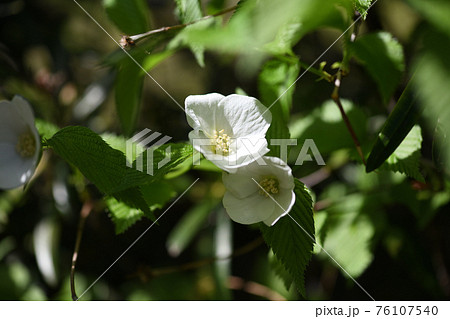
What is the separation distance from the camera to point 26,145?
736 millimetres

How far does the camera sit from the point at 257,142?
60 cm

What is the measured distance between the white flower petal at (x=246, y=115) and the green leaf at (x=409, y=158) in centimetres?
22

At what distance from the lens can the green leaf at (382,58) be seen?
2.55 ft

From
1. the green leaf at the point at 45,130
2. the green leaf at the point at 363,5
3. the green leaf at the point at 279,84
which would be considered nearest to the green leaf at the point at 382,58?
the green leaf at the point at 279,84

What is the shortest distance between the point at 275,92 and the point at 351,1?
0.24 m

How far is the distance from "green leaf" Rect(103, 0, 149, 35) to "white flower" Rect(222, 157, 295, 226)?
0.38 m

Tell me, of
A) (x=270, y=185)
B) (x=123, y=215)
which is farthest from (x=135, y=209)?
(x=270, y=185)

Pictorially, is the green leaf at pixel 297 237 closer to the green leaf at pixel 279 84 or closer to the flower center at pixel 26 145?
the green leaf at pixel 279 84

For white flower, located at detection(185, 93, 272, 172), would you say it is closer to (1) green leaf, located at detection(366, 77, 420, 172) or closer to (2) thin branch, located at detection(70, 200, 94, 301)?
(1) green leaf, located at detection(366, 77, 420, 172)

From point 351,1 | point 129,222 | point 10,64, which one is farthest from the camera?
point 10,64

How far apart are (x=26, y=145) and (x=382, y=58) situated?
2.01ft

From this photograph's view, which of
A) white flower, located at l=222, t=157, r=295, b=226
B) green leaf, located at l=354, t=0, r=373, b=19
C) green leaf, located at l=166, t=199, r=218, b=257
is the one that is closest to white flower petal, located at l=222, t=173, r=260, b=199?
white flower, located at l=222, t=157, r=295, b=226

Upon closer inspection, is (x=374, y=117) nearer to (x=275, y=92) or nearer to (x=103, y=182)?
(x=275, y=92)
